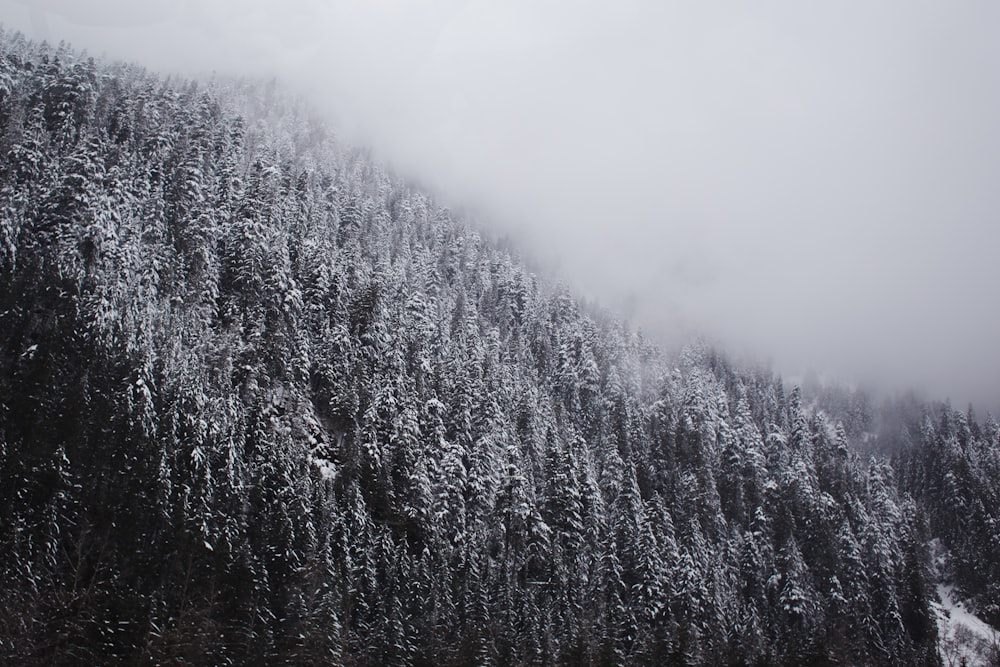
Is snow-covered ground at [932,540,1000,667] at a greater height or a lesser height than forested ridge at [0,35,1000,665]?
lesser

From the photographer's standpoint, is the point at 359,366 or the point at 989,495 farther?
the point at 989,495

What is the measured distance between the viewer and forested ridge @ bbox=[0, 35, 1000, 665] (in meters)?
32.9

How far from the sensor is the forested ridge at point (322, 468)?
32.9 m

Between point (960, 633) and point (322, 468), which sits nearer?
point (322, 468)

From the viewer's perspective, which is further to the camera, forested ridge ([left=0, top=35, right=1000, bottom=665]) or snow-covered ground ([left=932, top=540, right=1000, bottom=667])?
snow-covered ground ([left=932, top=540, right=1000, bottom=667])

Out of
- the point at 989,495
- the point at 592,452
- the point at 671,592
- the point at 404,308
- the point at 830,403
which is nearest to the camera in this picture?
the point at 671,592

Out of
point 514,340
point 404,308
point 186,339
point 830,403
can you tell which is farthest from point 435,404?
point 830,403

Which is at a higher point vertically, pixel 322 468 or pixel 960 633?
pixel 322 468

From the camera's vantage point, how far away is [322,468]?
43.4m

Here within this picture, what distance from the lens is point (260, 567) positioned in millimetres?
35781

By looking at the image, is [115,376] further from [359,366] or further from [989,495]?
[989,495]

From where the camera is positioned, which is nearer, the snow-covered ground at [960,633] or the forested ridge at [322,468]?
the forested ridge at [322,468]

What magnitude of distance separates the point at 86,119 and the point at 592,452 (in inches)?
2212

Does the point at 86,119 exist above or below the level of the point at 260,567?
above
